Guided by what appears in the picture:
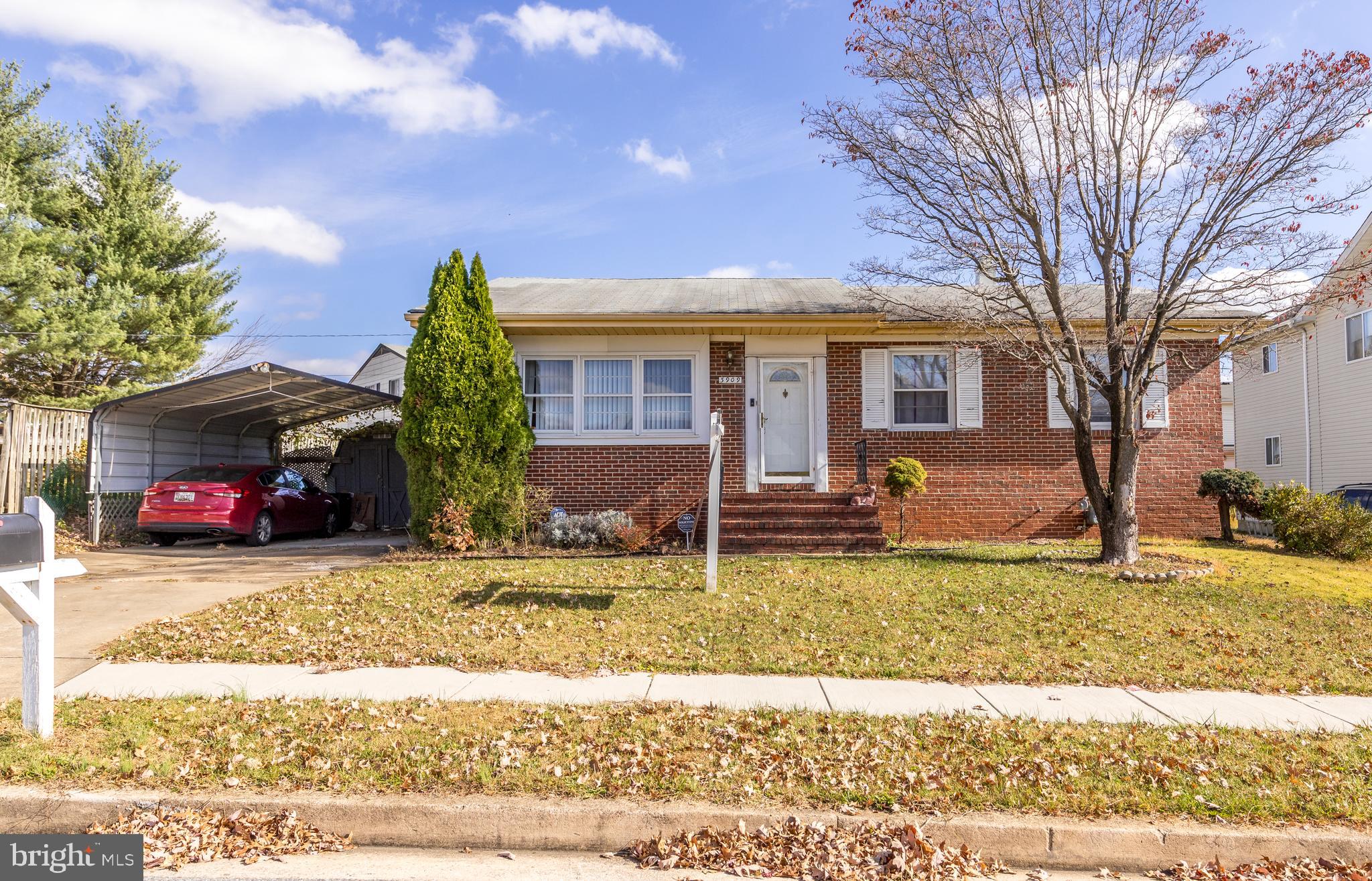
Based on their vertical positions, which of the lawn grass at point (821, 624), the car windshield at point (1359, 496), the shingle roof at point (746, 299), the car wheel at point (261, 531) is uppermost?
the shingle roof at point (746, 299)

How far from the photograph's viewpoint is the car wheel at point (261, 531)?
13.4 metres

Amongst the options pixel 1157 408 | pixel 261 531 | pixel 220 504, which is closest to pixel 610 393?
pixel 261 531

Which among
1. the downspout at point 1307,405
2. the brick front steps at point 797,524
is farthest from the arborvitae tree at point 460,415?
the downspout at point 1307,405

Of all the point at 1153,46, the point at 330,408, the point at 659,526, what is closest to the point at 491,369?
the point at 659,526

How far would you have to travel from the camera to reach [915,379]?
44.9 ft

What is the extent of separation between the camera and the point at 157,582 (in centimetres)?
929

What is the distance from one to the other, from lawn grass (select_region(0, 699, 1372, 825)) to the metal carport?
908 cm

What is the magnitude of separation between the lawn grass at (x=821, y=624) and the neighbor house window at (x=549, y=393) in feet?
12.5

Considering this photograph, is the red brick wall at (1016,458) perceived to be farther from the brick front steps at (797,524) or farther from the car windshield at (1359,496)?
the car windshield at (1359,496)

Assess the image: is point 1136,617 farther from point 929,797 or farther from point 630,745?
point 630,745

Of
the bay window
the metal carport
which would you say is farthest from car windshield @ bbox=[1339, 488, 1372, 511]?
the metal carport

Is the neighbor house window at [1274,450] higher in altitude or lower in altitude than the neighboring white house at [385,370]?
lower

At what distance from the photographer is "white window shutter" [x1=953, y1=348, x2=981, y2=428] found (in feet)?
44.0

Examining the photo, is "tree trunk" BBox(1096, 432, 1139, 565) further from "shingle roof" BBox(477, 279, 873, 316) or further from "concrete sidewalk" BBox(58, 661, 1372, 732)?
"concrete sidewalk" BBox(58, 661, 1372, 732)
